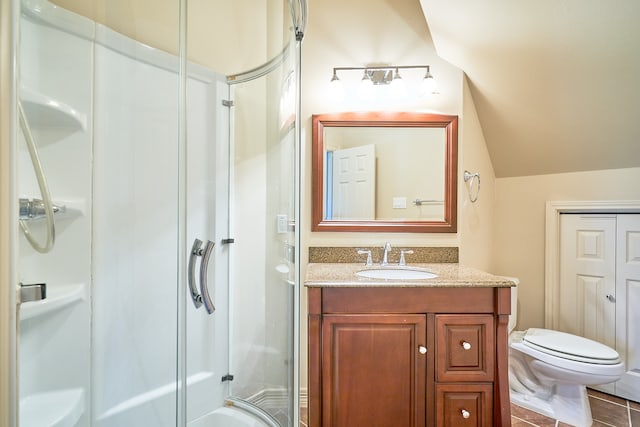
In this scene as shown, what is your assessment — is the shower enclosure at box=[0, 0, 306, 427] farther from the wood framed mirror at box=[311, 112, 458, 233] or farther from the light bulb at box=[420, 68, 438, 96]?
the light bulb at box=[420, 68, 438, 96]

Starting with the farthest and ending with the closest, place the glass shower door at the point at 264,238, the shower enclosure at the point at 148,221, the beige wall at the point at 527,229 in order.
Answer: the beige wall at the point at 527,229, the glass shower door at the point at 264,238, the shower enclosure at the point at 148,221

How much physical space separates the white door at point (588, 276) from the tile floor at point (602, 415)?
1.07ft

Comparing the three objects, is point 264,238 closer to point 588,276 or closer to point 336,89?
point 336,89

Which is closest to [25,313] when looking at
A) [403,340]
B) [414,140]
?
[403,340]

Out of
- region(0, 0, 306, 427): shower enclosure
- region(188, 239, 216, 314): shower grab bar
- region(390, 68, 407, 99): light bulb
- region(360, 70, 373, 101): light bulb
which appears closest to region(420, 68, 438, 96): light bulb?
→ region(390, 68, 407, 99): light bulb

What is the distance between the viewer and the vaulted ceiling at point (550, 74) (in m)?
1.29

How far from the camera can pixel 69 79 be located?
98cm

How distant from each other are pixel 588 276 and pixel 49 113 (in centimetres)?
284

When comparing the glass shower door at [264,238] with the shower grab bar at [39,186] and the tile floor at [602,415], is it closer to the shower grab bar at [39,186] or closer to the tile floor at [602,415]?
the tile floor at [602,415]

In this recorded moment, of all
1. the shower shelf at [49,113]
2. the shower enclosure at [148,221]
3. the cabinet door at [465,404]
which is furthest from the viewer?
the cabinet door at [465,404]

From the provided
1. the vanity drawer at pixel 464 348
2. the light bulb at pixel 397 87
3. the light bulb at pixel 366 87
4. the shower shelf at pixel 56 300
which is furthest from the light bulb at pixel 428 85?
the shower shelf at pixel 56 300

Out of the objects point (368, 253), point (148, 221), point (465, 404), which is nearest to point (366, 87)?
point (368, 253)

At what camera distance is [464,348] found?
129 centimetres

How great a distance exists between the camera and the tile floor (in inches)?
62.6
